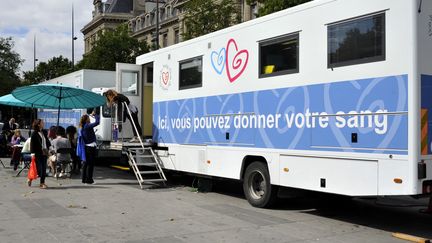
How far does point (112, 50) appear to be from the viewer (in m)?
40.7

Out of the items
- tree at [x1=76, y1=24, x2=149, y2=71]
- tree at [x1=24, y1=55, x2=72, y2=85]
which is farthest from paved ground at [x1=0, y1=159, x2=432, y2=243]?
tree at [x1=24, y1=55, x2=72, y2=85]

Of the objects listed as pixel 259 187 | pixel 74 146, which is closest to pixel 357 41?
pixel 259 187

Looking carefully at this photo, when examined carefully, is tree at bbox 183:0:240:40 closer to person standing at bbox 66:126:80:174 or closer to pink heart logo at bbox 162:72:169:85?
person standing at bbox 66:126:80:174

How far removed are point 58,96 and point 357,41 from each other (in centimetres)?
952

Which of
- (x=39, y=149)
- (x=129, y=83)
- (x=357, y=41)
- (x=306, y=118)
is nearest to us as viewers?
(x=357, y=41)

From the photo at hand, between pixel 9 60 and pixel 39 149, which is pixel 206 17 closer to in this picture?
pixel 39 149

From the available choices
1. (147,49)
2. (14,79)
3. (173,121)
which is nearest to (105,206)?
(173,121)

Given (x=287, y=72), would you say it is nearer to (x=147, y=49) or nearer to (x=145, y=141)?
(x=145, y=141)

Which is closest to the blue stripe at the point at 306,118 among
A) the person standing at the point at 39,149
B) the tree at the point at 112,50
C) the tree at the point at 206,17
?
the person standing at the point at 39,149

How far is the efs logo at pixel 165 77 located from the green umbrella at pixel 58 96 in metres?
2.33

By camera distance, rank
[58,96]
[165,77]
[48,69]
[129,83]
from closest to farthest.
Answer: [165,77] < [129,83] < [58,96] < [48,69]

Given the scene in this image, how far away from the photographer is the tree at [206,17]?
30.3 metres

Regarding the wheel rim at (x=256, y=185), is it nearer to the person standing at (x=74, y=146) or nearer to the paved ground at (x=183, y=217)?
the paved ground at (x=183, y=217)

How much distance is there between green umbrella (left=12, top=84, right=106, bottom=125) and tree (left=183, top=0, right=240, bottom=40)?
1674 cm
